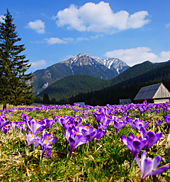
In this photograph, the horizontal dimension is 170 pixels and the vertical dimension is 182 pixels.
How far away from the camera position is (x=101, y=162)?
7.15 ft

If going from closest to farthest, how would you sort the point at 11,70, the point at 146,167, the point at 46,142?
the point at 146,167 → the point at 46,142 → the point at 11,70

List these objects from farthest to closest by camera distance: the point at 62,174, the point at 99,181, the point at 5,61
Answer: the point at 5,61
the point at 62,174
the point at 99,181

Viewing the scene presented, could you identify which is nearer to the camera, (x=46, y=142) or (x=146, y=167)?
(x=146, y=167)

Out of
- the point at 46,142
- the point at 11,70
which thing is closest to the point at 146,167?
the point at 46,142

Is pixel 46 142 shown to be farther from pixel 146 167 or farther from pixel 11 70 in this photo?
pixel 11 70

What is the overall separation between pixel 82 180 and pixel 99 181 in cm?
24

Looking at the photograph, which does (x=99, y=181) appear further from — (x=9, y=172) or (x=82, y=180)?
(x=9, y=172)

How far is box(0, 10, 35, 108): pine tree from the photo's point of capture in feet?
102

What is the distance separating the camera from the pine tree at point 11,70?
30995 millimetres

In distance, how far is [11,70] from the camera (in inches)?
1363

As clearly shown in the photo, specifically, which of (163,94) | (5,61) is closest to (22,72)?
(5,61)

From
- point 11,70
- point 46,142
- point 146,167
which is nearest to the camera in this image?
point 146,167

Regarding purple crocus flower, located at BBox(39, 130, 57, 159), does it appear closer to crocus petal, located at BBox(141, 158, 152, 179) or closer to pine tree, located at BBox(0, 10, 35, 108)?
crocus petal, located at BBox(141, 158, 152, 179)

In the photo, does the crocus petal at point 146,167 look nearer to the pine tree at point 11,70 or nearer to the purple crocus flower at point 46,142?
the purple crocus flower at point 46,142
